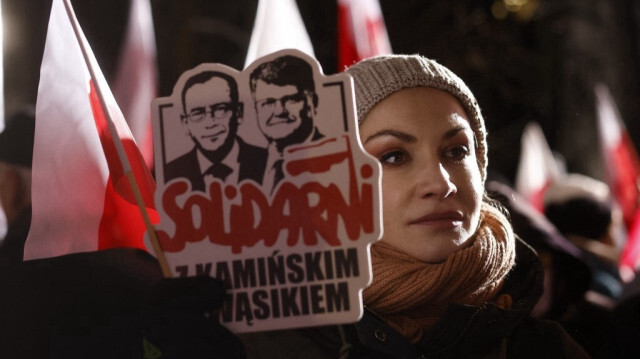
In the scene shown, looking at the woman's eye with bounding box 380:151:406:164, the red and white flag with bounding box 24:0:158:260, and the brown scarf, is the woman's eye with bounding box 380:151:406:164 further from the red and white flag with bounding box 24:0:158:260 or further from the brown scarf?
the red and white flag with bounding box 24:0:158:260

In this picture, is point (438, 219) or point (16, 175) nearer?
point (438, 219)

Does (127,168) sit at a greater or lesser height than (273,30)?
lesser

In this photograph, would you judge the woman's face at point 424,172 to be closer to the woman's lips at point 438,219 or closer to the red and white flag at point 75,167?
the woman's lips at point 438,219

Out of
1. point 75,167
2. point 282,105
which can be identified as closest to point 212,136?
point 282,105

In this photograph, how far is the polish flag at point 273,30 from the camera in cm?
283

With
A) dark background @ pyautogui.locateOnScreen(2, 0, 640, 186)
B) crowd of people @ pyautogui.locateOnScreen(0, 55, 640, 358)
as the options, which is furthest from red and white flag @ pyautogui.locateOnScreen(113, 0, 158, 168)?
dark background @ pyautogui.locateOnScreen(2, 0, 640, 186)

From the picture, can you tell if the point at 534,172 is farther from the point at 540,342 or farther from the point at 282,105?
the point at 282,105

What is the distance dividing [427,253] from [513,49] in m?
9.18

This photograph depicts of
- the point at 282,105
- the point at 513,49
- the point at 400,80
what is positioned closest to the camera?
the point at 282,105

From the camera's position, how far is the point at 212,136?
5.23 ft

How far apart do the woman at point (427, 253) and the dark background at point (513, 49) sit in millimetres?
5230

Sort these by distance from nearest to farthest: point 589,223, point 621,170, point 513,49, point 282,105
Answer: point 282,105 → point 589,223 → point 621,170 → point 513,49

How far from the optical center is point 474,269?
5.98 ft

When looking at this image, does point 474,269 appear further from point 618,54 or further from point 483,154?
point 618,54
